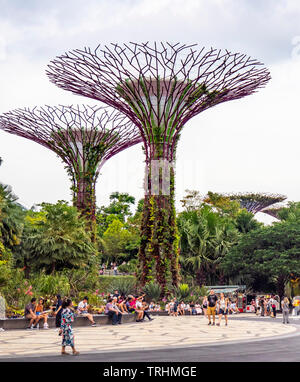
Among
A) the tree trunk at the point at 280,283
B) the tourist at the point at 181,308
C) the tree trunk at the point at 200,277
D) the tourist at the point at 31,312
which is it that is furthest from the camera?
the tree trunk at the point at 200,277

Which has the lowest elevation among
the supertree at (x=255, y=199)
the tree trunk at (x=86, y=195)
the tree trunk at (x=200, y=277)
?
the tree trunk at (x=200, y=277)

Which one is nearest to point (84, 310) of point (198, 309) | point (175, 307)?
point (175, 307)

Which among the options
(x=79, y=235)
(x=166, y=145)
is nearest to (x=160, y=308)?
(x=79, y=235)

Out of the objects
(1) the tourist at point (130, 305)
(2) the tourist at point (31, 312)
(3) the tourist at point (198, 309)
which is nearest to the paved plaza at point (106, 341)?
(2) the tourist at point (31, 312)

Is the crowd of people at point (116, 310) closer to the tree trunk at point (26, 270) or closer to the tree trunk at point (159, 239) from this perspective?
the tree trunk at point (159, 239)

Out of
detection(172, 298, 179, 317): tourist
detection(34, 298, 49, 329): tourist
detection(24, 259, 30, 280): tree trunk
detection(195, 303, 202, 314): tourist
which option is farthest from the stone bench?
detection(24, 259, 30, 280): tree trunk

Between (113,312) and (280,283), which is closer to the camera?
(113,312)

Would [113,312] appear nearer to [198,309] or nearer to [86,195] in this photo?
[198,309]

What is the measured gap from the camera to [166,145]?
92.1 feet

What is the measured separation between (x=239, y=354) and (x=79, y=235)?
19.4 meters

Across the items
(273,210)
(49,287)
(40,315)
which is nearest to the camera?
(40,315)

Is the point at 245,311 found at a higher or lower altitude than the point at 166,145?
lower
